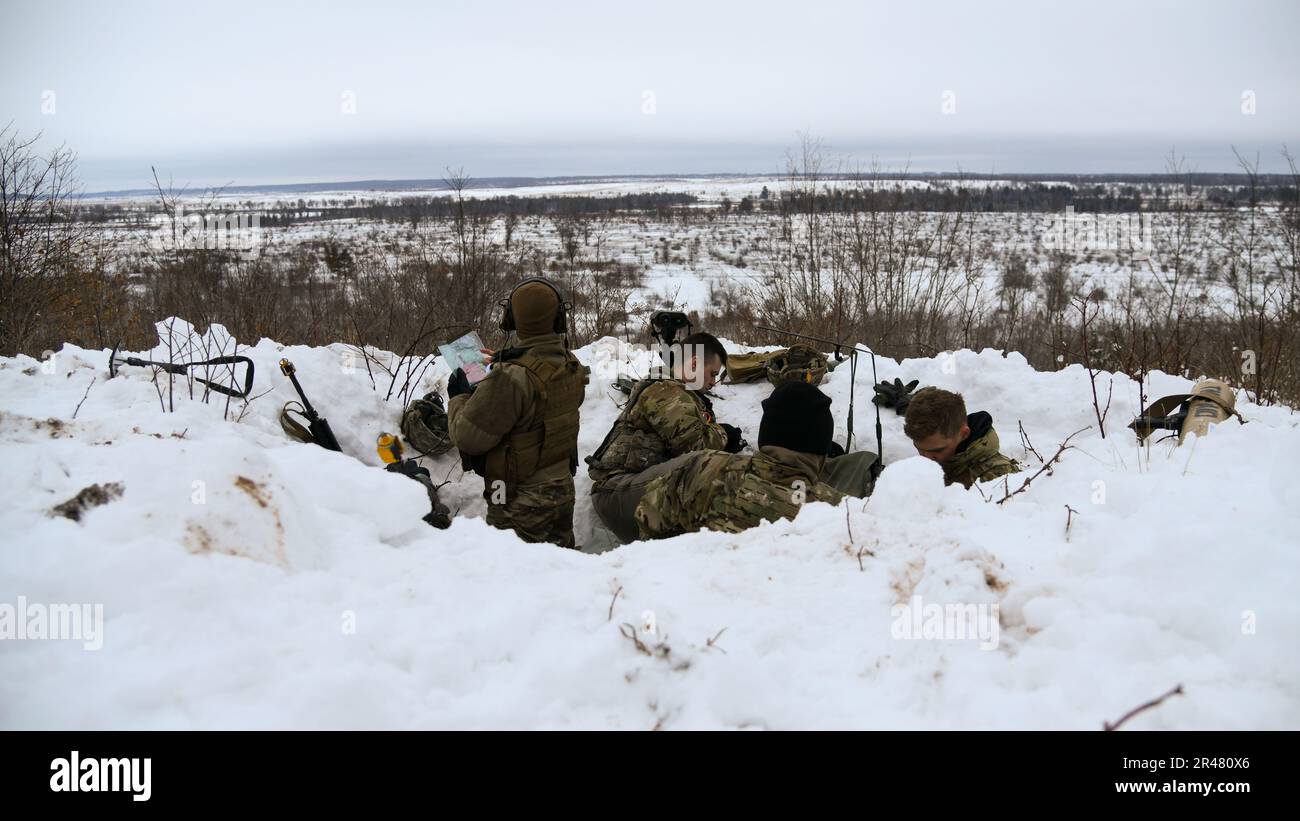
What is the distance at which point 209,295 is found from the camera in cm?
1098

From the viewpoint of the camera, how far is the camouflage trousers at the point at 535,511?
4504mm

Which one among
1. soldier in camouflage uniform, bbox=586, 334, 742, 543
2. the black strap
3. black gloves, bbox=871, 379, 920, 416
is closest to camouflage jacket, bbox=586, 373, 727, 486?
soldier in camouflage uniform, bbox=586, 334, 742, 543

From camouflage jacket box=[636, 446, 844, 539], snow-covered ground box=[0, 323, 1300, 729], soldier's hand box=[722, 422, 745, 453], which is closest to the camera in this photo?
snow-covered ground box=[0, 323, 1300, 729]

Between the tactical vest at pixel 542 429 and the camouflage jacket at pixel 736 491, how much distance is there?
32.4 inches

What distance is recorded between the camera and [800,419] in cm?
380

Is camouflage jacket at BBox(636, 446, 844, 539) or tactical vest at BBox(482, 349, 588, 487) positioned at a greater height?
tactical vest at BBox(482, 349, 588, 487)

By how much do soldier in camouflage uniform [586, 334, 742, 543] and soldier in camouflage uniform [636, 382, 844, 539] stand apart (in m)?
0.70

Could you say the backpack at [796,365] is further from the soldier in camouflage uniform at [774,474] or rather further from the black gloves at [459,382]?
the black gloves at [459,382]

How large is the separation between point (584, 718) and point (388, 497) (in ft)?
4.82

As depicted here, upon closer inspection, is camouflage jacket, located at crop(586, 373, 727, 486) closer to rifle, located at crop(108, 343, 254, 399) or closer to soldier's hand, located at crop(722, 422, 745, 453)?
soldier's hand, located at crop(722, 422, 745, 453)

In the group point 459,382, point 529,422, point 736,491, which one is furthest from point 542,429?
point 736,491

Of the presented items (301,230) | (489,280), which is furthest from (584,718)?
(301,230)

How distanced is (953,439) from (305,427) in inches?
166

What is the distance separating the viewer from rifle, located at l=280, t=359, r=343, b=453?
468 cm
